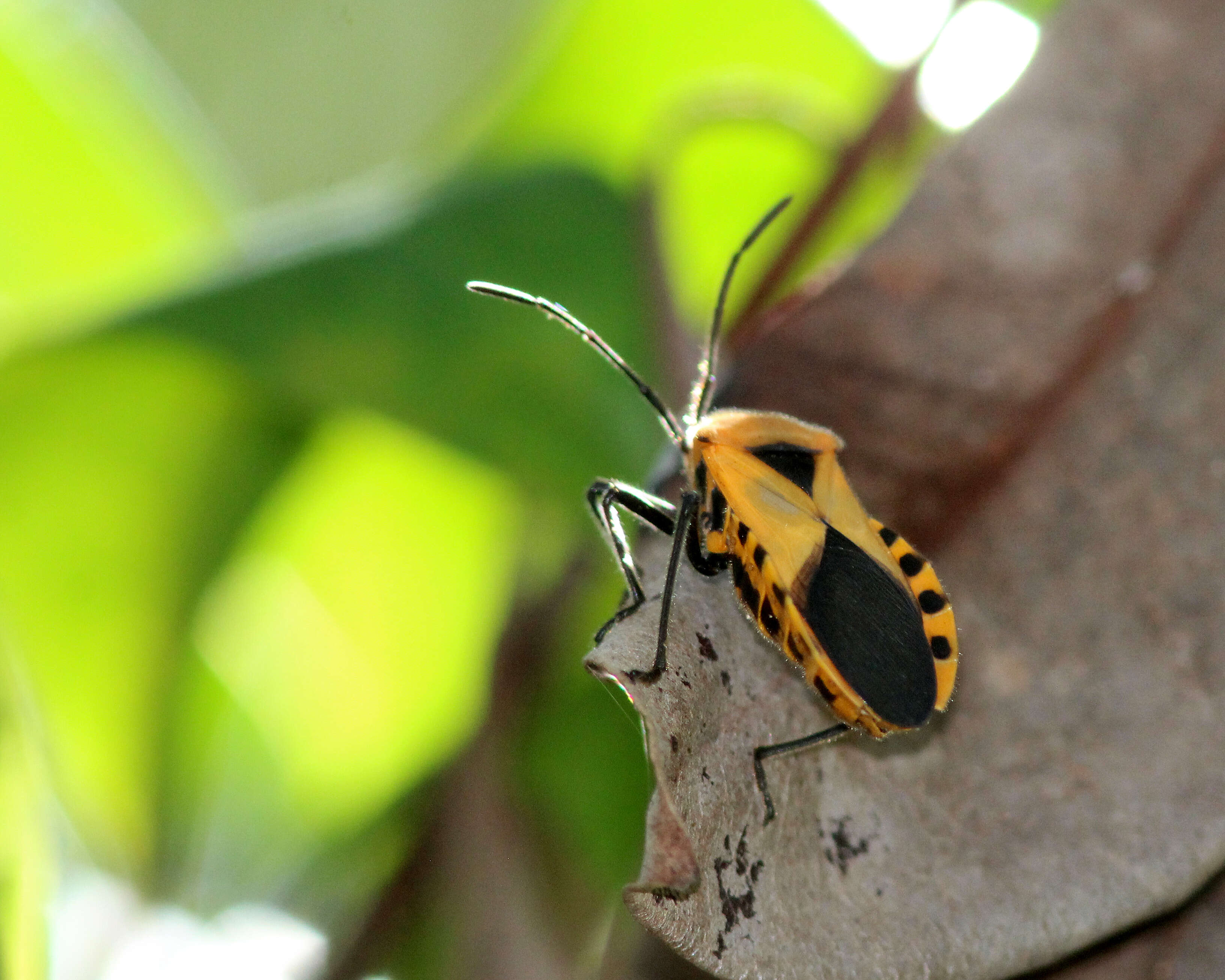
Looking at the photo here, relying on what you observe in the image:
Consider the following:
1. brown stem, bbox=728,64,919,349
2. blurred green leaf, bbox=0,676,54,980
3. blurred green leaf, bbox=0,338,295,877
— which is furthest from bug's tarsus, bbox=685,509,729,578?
blurred green leaf, bbox=0,676,54,980

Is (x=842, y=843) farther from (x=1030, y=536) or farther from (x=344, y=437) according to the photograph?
(x=344, y=437)

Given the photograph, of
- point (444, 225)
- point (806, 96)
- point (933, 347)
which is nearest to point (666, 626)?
point (933, 347)

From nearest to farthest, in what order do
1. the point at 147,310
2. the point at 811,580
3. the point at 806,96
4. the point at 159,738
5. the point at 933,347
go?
the point at 811,580 < the point at 933,347 < the point at 147,310 < the point at 159,738 < the point at 806,96

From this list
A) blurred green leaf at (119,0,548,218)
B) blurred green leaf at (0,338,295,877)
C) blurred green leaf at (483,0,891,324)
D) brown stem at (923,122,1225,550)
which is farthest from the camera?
blurred green leaf at (119,0,548,218)

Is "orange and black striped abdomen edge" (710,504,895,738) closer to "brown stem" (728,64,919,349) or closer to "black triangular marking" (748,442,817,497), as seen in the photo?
"black triangular marking" (748,442,817,497)

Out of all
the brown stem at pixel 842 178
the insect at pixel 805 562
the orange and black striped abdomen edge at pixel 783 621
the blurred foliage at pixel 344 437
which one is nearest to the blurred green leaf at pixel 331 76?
the blurred foliage at pixel 344 437

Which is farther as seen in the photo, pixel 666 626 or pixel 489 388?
pixel 489 388

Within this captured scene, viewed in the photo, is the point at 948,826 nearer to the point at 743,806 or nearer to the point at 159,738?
the point at 743,806
